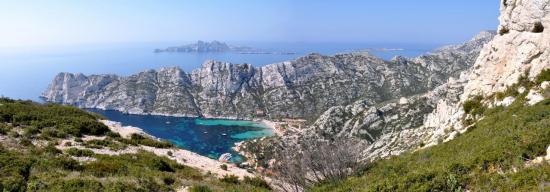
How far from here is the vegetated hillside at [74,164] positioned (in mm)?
14391

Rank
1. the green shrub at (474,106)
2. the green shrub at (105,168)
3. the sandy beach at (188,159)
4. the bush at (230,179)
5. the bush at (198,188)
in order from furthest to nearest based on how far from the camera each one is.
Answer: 1. the green shrub at (474,106)
2. the sandy beach at (188,159)
3. the bush at (230,179)
4. the green shrub at (105,168)
5. the bush at (198,188)

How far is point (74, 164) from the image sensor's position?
698 inches

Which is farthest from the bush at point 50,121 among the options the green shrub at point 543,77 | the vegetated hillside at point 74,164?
the green shrub at point 543,77

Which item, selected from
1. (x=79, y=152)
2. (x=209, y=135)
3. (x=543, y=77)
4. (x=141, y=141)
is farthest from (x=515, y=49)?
(x=209, y=135)

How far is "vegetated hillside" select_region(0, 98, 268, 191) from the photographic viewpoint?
1439cm

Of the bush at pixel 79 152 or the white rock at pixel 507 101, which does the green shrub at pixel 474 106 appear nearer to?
the white rock at pixel 507 101

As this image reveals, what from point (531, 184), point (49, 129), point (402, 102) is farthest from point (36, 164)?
point (402, 102)

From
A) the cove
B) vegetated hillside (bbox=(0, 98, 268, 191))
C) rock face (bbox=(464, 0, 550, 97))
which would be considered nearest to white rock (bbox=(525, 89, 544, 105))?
rock face (bbox=(464, 0, 550, 97))

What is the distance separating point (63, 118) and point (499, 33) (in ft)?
110

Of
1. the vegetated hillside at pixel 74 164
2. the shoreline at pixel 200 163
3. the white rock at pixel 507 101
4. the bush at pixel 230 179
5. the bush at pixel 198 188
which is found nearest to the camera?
the vegetated hillside at pixel 74 164

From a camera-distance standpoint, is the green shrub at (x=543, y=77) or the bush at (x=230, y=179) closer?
the bush at (x=230, y=179)

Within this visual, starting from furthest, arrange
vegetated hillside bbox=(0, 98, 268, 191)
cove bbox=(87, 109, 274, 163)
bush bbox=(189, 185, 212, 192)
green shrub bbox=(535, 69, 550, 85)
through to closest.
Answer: cove bbox=(87, 109, 274, 163), green shrub bbox=(535, 69, 550, 85), bush bbox=(189, 185, 212, 192), vegetated hillside bbox=(0, 98, 268, 191)

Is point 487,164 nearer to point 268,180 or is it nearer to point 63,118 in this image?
point 268,180

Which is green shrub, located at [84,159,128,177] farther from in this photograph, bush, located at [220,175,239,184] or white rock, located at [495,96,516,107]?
white rock, located at [495,96,516,107]
